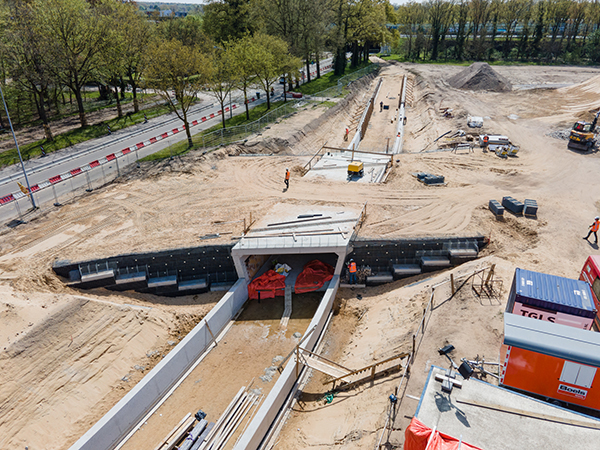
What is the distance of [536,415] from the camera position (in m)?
12.1

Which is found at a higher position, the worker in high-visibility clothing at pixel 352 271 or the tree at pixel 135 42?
the tree at pixel 135 42

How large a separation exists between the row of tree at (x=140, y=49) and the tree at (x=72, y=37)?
0.31 ft

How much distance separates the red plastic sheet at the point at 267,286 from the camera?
2455 centimetres

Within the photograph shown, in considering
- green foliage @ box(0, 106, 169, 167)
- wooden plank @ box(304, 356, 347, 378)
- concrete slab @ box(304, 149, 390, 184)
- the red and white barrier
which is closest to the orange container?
wooden plank @ box(304, 356, 347, 378)

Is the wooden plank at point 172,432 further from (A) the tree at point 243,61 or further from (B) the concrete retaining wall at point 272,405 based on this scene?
(A) the tree at point 243,61

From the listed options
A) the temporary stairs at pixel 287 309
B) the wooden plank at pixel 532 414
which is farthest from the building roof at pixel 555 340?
the temporary stairs at pixel 287 309

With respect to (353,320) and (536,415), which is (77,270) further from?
(536,415)

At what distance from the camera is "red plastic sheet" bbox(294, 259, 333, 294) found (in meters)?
24.5

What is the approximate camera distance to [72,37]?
4106 cm

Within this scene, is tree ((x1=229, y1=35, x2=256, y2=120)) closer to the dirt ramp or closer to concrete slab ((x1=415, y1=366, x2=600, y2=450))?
concrete slab ((x1=415, y1=366, x2=600, y2=450))

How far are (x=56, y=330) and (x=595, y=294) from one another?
81.7 ft

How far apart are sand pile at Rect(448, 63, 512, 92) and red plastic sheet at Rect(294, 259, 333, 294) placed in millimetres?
52203

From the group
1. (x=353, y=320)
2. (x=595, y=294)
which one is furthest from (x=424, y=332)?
(x=595, y=294)

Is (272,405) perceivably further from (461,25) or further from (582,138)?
(461,25)
